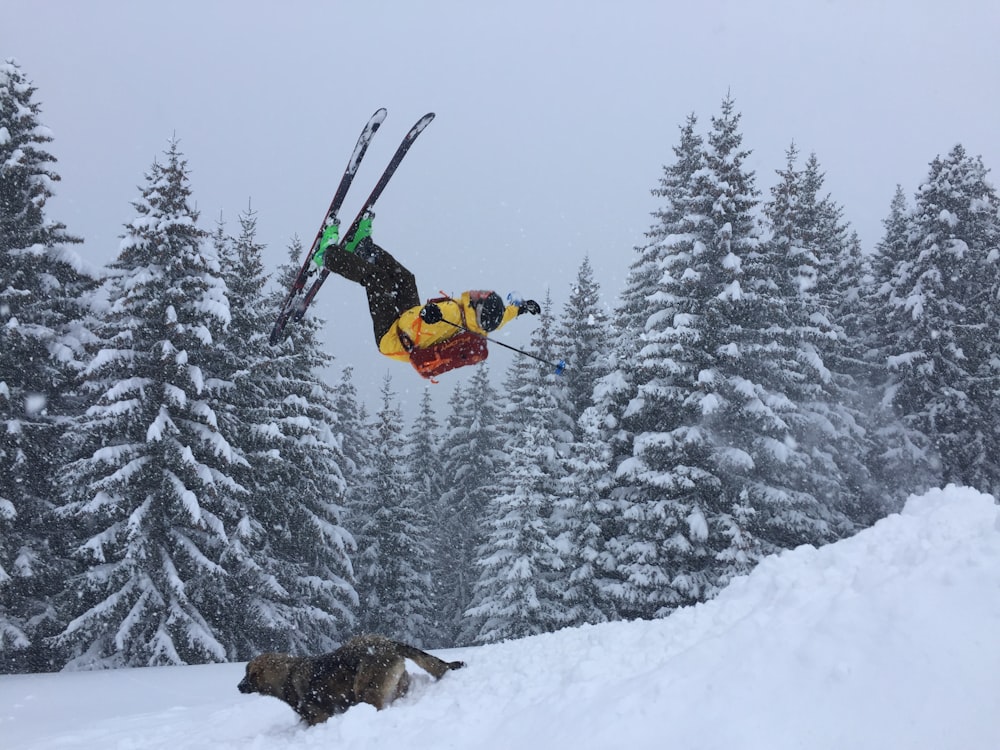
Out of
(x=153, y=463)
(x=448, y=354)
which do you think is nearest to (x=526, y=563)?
(x=153, y=463)

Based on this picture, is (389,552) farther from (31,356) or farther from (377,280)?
(377,280)

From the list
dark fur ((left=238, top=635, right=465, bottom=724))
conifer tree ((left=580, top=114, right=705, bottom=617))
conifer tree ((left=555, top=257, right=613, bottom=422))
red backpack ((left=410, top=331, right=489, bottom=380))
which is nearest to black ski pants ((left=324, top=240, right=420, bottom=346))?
red backpack ((left=410, top=331, right=489, bottom=380))

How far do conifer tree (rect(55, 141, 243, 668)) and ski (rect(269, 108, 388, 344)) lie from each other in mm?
5206

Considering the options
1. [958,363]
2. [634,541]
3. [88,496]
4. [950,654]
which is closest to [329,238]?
[950,654]

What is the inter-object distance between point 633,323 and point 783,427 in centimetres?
509

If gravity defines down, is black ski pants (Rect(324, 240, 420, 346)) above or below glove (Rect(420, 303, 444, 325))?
above

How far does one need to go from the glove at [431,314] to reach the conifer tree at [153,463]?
9.14 meters

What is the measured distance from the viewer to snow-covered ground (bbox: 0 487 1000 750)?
4.62 m

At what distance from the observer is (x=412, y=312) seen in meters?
8.66

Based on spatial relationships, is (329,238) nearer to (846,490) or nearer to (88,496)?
(88,496)

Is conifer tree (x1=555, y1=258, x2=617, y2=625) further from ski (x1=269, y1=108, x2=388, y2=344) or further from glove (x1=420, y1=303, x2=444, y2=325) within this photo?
glove (x1=420, y1=303, x2=444, y2=325)

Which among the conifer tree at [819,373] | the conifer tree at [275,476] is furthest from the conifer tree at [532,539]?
the conifer tree at [819,373]

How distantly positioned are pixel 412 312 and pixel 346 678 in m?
4.22

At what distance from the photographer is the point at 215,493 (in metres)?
15.6
